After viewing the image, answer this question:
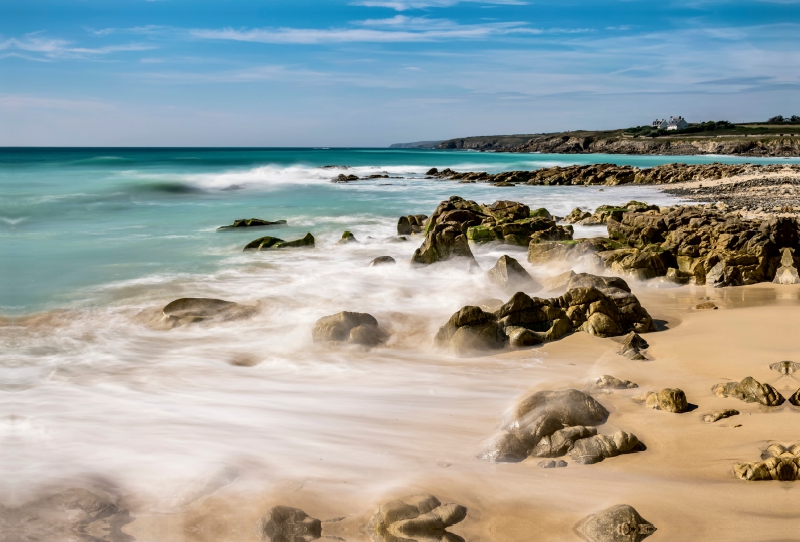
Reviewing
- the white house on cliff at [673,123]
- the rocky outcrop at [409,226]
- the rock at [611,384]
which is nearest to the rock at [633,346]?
the rock at [611,384]

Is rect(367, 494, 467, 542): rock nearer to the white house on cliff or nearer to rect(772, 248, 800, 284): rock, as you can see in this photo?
rect(772, 248, 800, 284): rock

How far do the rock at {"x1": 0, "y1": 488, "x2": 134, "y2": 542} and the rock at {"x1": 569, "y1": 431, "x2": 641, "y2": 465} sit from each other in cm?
290

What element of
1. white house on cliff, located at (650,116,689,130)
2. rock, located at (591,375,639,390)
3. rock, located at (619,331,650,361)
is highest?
white house on cliff, located at (650,116,689,130)

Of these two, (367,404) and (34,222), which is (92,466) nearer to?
(367,404)

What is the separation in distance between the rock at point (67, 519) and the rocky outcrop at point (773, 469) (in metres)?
3.77

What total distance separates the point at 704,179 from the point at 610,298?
29.1m

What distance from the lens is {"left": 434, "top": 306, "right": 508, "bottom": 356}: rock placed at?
20.5ft

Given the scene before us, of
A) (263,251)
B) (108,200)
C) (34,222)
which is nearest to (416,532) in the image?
(263,251)

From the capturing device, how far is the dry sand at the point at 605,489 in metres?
3.37

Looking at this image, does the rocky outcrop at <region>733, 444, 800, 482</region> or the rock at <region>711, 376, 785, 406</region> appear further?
the rock at <region>711, 376, 785, 406</region>

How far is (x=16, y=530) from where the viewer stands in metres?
3.57

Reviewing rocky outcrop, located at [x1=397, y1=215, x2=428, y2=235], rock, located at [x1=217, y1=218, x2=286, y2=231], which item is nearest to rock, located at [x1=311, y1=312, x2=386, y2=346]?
rocky outcrop, located at [x1=397, y1=215, x2=428, y2=235]

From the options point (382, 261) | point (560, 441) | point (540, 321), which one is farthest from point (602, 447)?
point (382, 261)

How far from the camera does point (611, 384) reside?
515cm
